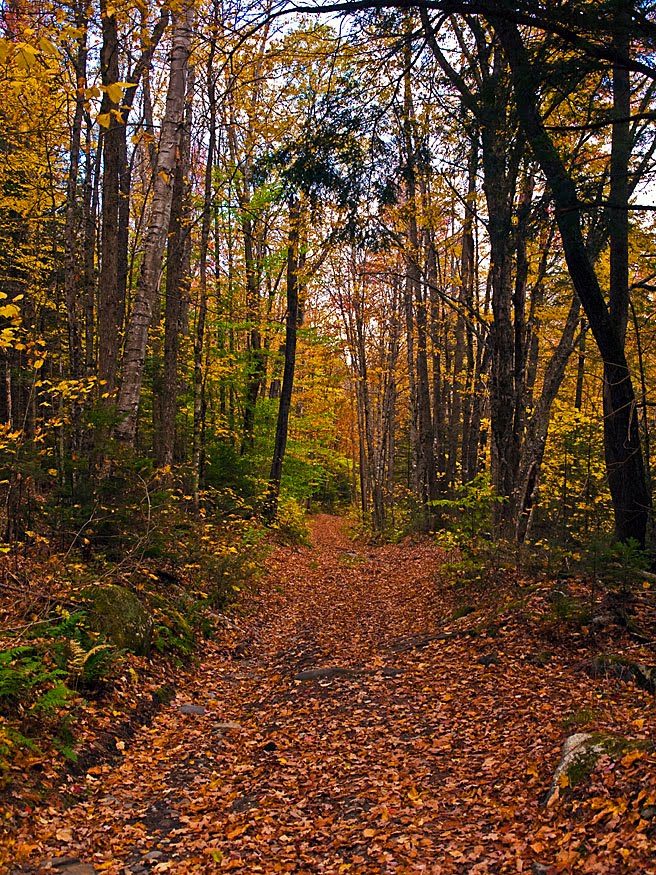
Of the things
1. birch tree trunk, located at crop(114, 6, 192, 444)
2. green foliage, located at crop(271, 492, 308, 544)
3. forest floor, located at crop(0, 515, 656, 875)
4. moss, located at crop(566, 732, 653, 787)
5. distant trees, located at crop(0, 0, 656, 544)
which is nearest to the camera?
forest floor, located at crop(0, 515, 656, 875)

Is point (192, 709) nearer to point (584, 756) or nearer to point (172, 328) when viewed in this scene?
point (584, 756)

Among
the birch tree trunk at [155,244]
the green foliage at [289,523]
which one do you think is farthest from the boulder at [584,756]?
the green foliage at [289,523]

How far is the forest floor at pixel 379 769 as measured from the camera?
3.67 m

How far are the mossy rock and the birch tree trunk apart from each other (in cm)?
266

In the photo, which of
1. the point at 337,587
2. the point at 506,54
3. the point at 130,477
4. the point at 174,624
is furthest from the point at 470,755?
the point at 337,587

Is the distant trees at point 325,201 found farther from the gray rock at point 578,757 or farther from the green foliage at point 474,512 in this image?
the gray rock at point 578,757

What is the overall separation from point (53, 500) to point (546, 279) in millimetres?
10265

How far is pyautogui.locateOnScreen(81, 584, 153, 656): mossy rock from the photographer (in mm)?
6461

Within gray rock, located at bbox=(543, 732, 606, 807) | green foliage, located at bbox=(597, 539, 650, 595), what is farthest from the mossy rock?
green foliage, located at bbox=(597, 539, 650, 595)

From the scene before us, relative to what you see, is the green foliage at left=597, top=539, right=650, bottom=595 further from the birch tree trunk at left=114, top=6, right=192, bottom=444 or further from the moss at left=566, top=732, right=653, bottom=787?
the birch tree trunk at left=114, top=6, right=192, bottom=444

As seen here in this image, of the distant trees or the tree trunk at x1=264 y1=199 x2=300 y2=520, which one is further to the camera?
the tree trunk at x1=264 y1=199 x2=300 y2=520

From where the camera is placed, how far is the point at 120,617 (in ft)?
22.0

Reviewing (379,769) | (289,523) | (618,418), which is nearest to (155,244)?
(618,418)

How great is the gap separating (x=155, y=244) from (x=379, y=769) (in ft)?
24.7
